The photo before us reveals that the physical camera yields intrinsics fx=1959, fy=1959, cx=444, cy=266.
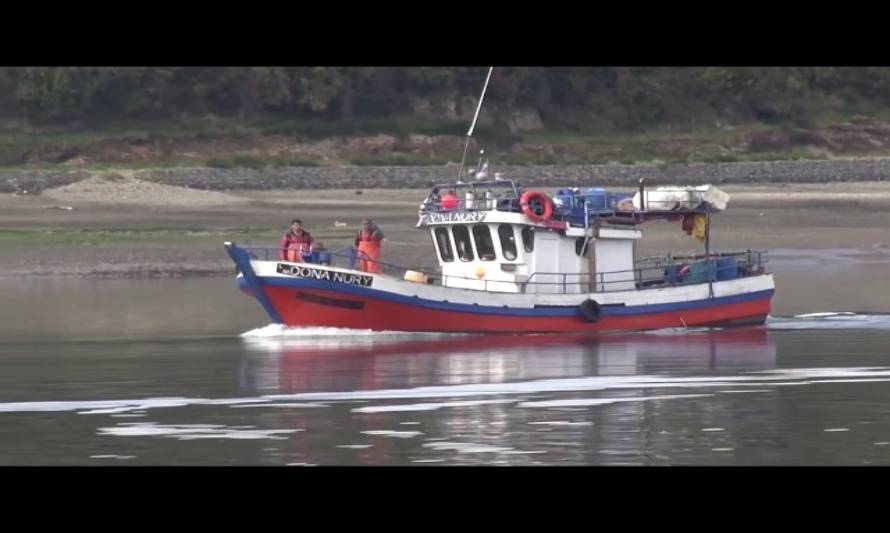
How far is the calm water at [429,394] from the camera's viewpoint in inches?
750

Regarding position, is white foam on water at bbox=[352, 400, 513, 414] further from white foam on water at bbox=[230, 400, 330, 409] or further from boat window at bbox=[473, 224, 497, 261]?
boat window at bbox=[473, 224, 497, 261]

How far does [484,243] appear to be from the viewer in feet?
104

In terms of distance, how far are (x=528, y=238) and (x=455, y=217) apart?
48.4 inches

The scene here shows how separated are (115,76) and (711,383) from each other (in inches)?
1890

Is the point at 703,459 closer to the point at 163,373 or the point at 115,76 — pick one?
the point at 163,373

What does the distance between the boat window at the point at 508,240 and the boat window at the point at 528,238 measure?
170 millimetres

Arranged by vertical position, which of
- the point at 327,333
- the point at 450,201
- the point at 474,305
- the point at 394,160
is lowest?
the point at 327,333

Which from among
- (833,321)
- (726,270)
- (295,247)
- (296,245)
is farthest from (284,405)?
(726,270)

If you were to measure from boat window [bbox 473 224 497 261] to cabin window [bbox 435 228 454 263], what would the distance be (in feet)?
1.63

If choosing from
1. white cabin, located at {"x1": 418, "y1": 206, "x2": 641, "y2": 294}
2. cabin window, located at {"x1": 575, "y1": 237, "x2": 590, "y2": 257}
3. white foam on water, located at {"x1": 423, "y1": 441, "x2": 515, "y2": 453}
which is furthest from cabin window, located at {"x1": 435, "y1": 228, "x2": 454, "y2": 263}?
white foam on water, located at {"x1": 423, "y1": 441, "x2": 515, "y2": 453}

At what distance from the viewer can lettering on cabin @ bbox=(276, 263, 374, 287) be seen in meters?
30.3

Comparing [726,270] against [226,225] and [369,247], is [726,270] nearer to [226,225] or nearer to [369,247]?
[369,247]
